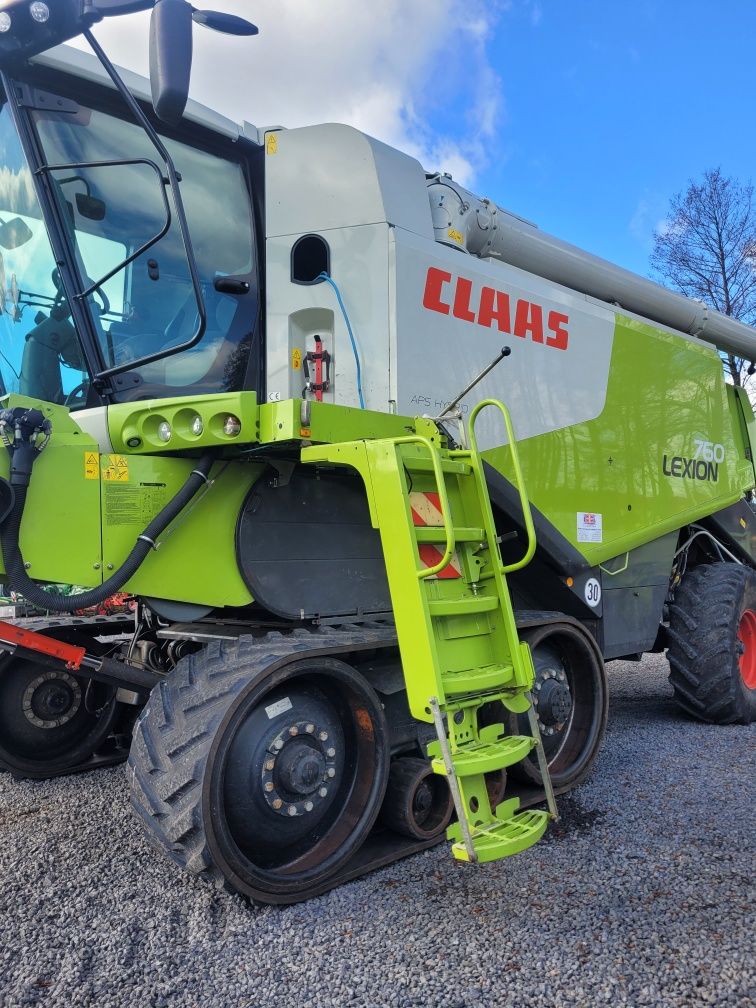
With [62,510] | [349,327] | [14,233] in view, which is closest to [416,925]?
[62,510]

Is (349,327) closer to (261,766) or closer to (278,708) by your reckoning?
(278,708)

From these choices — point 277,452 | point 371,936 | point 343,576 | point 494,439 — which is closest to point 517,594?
point 494,439

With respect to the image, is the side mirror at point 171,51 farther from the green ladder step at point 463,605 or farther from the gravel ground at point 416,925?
the gravel ground at point 416,925

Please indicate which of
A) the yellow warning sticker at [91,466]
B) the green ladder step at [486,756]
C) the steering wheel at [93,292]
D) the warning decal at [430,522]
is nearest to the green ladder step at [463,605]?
the warning decal at [430,522]

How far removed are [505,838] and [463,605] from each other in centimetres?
81

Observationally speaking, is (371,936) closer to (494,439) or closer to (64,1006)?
(64,1006)

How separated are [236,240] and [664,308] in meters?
3.61

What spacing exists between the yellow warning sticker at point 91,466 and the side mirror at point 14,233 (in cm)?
111

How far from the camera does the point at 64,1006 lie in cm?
210

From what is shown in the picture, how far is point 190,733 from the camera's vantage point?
262 cm

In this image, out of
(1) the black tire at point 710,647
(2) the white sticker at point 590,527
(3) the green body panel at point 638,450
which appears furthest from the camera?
(1) the black tire at point 710,647

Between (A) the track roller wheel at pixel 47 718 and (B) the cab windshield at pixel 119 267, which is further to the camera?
(A) the track roller wheel at pixel 47 718

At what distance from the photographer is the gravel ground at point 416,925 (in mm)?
2170

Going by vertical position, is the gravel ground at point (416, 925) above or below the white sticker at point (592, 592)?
below
